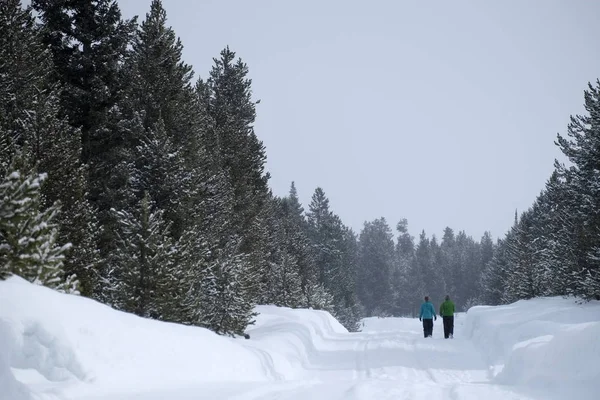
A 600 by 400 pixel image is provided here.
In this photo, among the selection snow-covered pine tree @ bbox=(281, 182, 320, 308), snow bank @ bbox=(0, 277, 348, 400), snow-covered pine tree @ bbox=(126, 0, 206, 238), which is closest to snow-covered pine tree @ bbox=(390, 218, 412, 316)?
snow-covered pine tree @ bbox=(281, 182, 320, 308)

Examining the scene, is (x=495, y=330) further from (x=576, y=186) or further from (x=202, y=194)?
(x=202, y=194)

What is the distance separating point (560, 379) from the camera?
10094 millimetres

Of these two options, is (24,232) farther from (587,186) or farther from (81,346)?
(587,186)

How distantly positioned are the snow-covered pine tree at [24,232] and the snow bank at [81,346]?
3.18 ft

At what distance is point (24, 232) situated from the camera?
9680 mm

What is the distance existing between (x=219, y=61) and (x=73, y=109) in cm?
1597

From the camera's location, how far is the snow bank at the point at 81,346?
7.43 metres

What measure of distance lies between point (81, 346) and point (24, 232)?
281 centimetres

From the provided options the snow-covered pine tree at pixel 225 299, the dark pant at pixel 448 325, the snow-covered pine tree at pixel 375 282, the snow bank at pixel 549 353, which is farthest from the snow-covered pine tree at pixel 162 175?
the snow-covered pine tree at pixel 375 282

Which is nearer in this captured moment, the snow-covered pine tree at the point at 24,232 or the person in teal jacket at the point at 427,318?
the snow-covered pine tree at the point at 24,232

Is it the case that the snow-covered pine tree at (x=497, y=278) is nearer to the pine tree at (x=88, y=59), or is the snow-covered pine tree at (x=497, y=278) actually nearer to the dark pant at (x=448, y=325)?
the dark pant at (x=448, y=325)

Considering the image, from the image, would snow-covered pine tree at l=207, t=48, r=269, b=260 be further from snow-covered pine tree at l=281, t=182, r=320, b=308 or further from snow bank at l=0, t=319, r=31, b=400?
snow bank at l=0, t=319, r=31, b=400

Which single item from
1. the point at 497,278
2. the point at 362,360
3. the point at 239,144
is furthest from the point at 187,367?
the point at 497,278

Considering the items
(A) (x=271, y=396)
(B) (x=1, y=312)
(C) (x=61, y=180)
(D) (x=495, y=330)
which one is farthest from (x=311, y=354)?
(B) (x=1, y=312)
